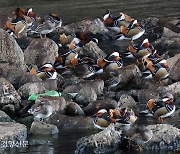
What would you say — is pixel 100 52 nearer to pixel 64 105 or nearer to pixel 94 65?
pixel 94 65

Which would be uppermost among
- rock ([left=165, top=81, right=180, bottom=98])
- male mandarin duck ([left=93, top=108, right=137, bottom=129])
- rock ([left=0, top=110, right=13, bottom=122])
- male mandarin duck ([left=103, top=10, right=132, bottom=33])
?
male mandarin duck ([left=93, top=108, right=137, bottom=129])

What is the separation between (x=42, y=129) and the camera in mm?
13820

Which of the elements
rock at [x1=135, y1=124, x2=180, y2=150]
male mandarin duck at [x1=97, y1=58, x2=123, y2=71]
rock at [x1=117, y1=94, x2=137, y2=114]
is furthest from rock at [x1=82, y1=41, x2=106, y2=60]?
rock at [x1=135, y1=124, x2=180, y2=150]

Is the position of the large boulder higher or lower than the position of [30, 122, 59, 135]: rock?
higher

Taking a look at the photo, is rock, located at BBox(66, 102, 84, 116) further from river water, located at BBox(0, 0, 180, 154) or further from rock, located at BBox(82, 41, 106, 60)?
river water, located at BBox(0, 0, 180, 154)

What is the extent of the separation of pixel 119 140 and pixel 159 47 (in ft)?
26.3

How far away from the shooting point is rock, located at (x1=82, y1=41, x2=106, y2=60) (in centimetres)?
1941

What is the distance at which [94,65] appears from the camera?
58.7 feet

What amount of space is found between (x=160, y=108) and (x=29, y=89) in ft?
8.80

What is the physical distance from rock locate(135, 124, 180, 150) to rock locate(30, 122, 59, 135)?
1.78 meters

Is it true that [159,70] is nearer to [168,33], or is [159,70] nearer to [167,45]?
[167,45]

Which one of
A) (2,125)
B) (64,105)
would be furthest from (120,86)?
(2,125)

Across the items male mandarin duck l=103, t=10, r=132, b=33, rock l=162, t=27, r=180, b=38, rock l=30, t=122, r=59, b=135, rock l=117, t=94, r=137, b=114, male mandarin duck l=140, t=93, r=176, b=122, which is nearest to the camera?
rock l=30, t=122, r=59, b=135

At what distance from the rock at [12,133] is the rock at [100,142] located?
3.36 feet
